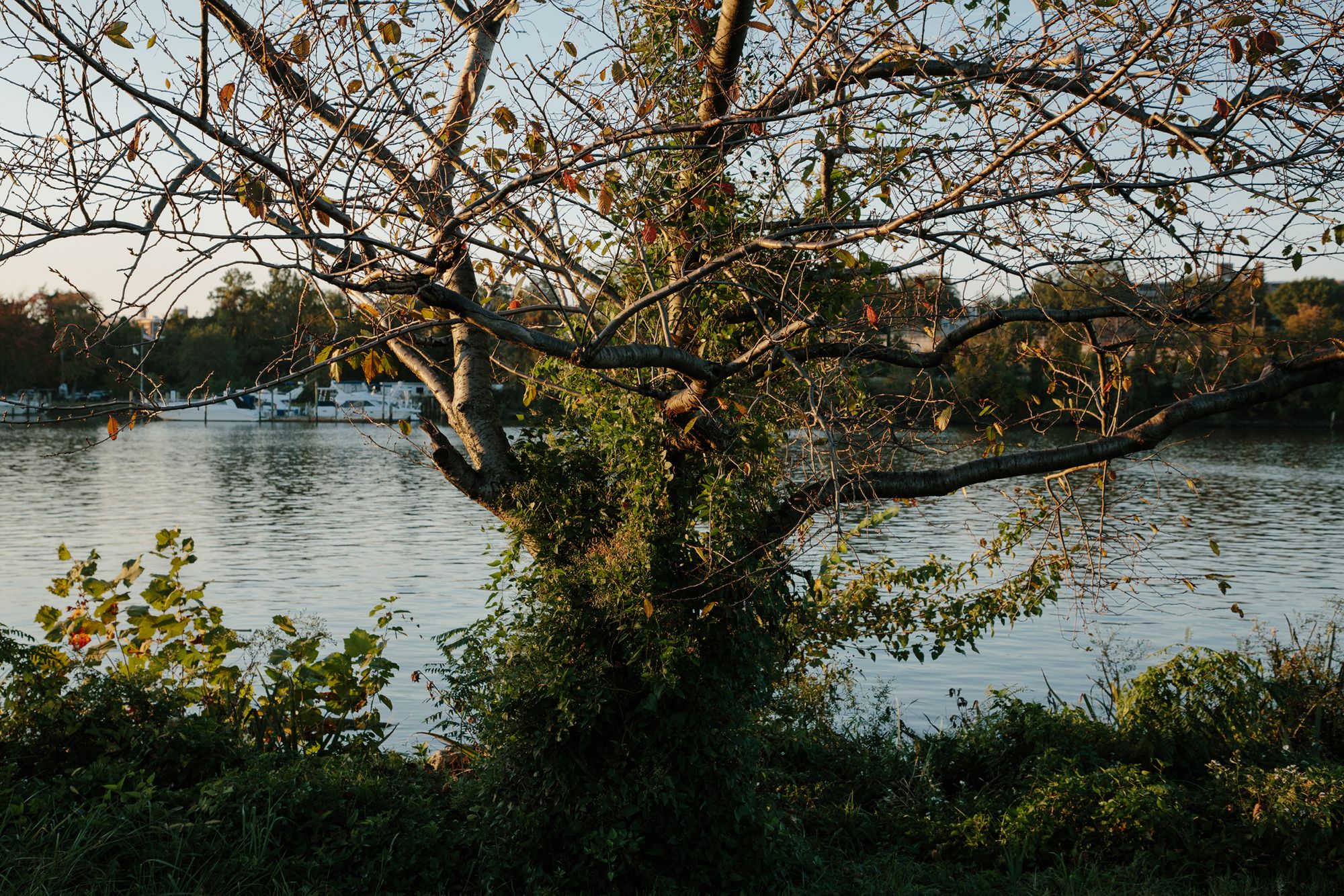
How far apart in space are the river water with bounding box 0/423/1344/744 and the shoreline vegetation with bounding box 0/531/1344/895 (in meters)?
1.00

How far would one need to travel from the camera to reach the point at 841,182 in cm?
498

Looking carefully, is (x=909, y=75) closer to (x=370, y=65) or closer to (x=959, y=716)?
(x=370, y=65)

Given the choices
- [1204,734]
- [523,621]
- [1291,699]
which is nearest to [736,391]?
[523,621]

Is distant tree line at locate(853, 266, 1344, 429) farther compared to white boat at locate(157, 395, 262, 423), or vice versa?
white boat at locate(157, 395, 262, 423)

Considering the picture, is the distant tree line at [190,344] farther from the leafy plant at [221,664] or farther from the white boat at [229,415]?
the leafy plant at [221,664]

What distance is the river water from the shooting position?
1070cm

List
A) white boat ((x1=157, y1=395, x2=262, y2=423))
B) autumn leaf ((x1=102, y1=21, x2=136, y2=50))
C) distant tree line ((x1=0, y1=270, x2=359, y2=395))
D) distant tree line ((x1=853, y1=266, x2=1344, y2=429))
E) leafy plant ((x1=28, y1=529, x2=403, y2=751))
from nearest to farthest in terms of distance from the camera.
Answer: autumn leaf ((x1=102, y1=21, x2=136, y2=50))
distant tree line ((x1=853, y1=266, x2=1344, y2=429))
leafy plant ((x1=28, y1=529, x2=403, y2=751))
distant tree line ((x1=0, y1=270, x2=359, y2=395))
white boat ((x1=157, y1=395, x2=262, y2=423))

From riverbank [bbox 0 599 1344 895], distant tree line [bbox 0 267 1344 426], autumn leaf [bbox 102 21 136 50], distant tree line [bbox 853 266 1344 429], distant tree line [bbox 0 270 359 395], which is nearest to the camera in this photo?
autumn leaf [bbox 102 21 136 50]

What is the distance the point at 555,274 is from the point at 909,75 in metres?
1.85

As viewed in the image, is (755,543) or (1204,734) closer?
(755,543)

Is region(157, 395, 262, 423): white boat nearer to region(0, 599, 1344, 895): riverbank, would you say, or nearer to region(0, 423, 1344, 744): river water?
region(0, 423, 1344, 744): river water

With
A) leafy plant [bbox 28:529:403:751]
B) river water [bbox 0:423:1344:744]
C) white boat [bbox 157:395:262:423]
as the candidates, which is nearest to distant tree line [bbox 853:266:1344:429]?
river water [bbox 0:423:1344:744]

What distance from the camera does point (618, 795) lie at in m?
4.70

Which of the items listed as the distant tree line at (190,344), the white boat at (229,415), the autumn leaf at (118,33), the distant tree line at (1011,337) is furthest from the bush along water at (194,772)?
the white boat at (229,415)
